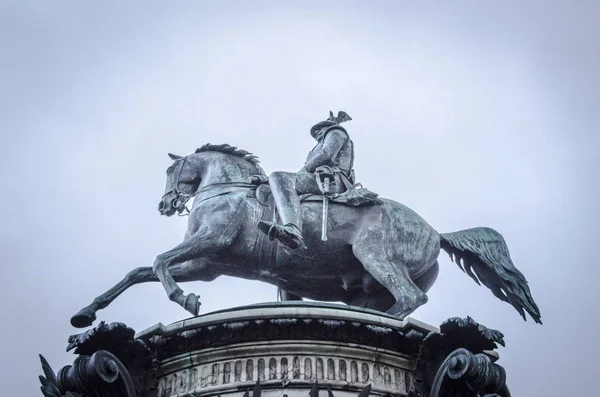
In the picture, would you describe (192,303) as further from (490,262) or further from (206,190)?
(490,262)

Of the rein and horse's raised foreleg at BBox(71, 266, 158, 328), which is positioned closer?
horse's raised foreleg at BBox(71, 266, 158, 328)

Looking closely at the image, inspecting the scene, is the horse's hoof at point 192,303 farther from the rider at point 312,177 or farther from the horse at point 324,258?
the rider at point 312,177

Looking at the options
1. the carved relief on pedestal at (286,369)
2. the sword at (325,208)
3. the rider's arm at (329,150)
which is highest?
the rider's arm at (329,150)

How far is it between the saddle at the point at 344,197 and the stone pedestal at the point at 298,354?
2919 mm

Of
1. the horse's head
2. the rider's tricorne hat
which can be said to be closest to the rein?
the horse's head

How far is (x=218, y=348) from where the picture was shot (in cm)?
1198

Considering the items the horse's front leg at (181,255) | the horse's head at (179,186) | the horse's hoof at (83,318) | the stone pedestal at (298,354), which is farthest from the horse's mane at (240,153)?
the stone pedestal at (298,354)

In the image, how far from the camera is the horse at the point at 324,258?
1443 cm

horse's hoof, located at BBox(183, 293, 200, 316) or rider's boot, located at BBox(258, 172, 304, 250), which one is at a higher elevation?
rider's boot, located at BBox(258, 172, 304, 250)

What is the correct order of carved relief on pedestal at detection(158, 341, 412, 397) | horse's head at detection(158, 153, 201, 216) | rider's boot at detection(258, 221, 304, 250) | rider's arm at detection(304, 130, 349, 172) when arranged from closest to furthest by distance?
carved relief on pedestal at detection(158, 341, 412, 397) → rider's boot at detection(258, 221, 304, 250) → rider's arm at detection(304, 130, 349, 172) → horse's head at detection(158, 153, 201, 216)

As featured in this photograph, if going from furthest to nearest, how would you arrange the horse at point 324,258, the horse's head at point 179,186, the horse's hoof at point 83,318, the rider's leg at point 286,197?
the horse's head at point 179,186
the horse at point 324,258
the rider's leg at point 286,197
the horse's hoof at point 83,318

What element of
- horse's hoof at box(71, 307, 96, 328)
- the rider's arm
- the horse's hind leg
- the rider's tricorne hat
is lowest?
horse's hoof at box(71, 307, 96, 328)

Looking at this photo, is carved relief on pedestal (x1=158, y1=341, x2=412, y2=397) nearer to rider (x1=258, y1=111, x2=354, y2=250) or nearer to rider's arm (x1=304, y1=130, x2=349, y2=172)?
rider (x1=258, y1=111, x2=354, y2=250)

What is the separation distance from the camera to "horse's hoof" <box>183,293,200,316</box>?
1387 centimetres
